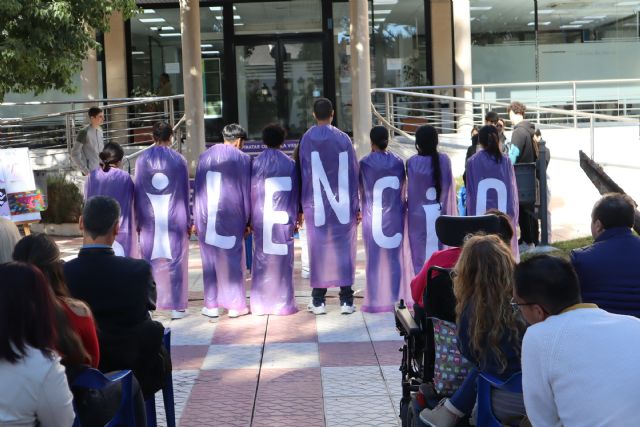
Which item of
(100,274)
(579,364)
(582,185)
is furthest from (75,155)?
(579,364)

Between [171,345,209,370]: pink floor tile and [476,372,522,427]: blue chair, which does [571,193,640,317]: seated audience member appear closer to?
[476,372,522,427]: blue chair

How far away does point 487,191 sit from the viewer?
31.5 feet

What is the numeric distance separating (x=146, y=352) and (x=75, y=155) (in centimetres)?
966

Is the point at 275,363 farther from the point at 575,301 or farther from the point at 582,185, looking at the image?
the point at 582,185

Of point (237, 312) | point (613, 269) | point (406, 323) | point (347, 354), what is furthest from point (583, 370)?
point (237, 312)

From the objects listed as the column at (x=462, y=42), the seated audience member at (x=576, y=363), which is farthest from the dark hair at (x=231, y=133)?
the column at (x=462, y=42)

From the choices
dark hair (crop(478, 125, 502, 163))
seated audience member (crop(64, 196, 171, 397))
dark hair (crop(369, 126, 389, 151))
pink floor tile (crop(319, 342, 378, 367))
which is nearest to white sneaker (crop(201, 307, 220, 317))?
pink floor tile (crop(319, 342, 378, 367))

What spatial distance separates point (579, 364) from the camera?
3.22 metres

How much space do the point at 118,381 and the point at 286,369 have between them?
3125 mm

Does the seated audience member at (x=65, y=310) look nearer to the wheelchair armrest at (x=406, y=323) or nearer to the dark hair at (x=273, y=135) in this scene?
the wheelchair armrest at (x=406, y=323)

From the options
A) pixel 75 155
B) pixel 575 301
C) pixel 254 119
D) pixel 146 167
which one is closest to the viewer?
pixel 575 301

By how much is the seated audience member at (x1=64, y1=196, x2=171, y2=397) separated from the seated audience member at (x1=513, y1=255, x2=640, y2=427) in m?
2.31

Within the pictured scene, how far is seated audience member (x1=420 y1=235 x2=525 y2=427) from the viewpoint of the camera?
14.9 ft

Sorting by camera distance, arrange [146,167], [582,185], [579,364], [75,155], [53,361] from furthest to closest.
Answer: [582,185], [75,155], [146,167], [53,361], [579,364]
